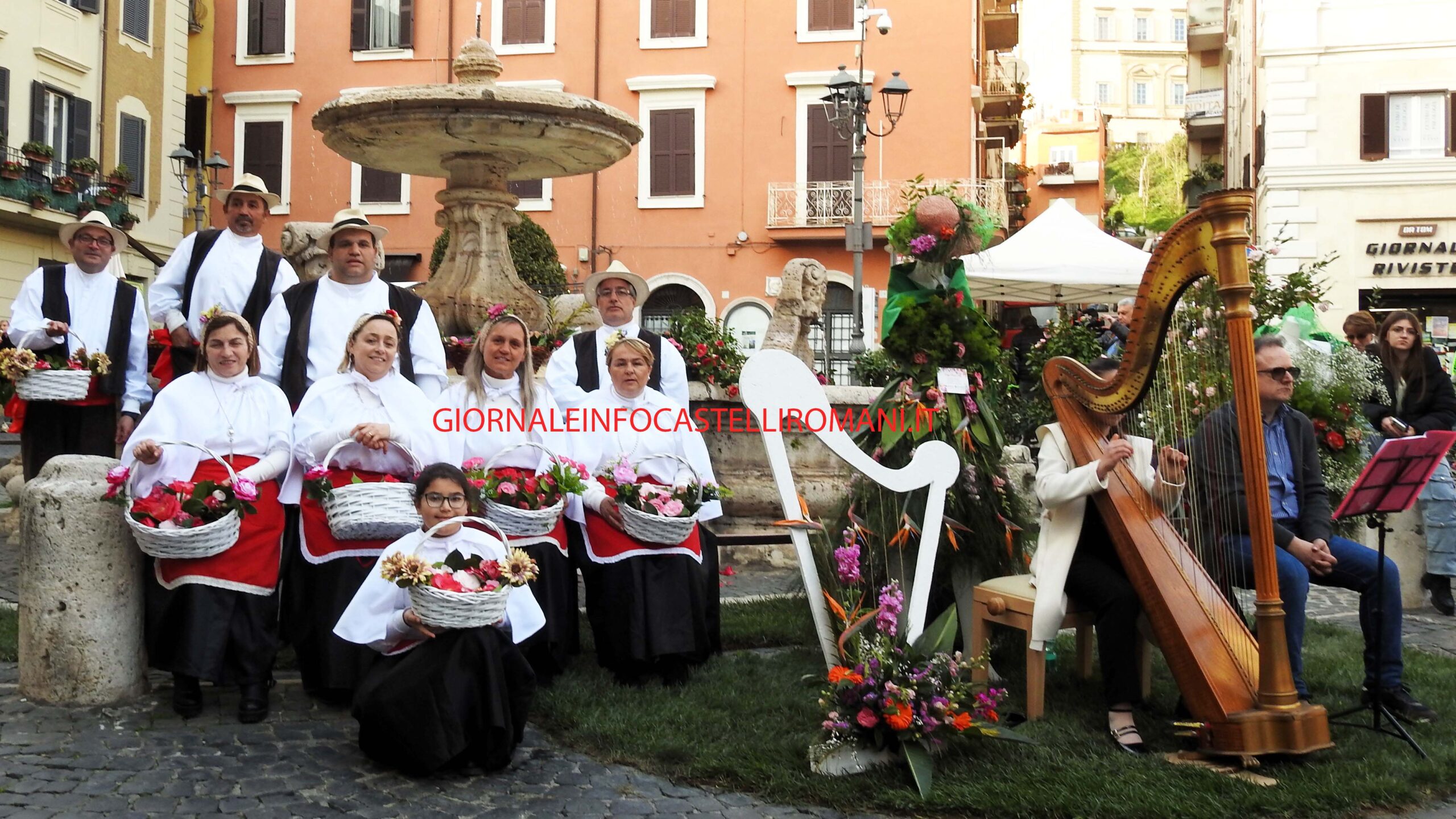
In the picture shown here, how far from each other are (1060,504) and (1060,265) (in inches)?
350

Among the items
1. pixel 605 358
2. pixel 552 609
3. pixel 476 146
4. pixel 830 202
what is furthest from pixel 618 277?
pixel 830 202

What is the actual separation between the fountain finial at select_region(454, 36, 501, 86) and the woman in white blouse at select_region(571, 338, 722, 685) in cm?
444

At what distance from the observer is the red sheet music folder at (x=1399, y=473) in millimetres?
5121

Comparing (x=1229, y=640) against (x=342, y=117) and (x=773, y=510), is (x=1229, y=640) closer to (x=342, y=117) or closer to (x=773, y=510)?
(x=773, y=510)

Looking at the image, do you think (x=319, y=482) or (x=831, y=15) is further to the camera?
(x=831, y=15)

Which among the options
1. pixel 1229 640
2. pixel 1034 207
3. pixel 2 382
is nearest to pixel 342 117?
pixel 2 382

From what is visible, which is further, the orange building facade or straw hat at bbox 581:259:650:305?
the orange building facade

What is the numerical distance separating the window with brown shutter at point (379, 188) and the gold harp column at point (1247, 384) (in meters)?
24.9

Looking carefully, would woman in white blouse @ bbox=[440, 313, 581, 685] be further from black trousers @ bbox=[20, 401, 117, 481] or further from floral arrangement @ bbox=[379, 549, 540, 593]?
black trousers @ bbox=[20, 401, 117, 481]

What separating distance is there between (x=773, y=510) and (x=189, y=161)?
20866mm

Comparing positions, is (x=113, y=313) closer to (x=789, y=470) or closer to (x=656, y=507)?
(x=656, y=507)

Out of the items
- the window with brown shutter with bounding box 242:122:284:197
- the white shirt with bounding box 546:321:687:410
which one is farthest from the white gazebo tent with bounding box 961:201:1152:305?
the window with brown shutter with bounding box 242:122:284:197

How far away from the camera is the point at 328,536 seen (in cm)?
552

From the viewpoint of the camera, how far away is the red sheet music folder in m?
5.12
